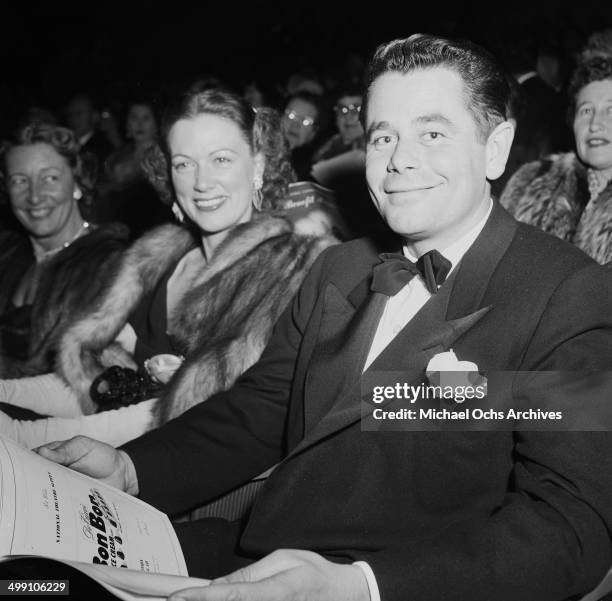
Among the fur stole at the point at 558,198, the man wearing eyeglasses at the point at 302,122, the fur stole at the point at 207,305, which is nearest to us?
the fur stole at the point at 207,305

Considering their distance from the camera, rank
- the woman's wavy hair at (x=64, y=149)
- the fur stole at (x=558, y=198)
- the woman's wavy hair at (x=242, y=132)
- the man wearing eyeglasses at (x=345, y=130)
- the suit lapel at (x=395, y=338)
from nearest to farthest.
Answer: the suit lapel at (x=395, y=338) < the woman's wavy hair at (x=242, y=132) < the fur stole at (x=558, y=198) < the woman's wavy hair at (x=64, y=149) < the man wearing eyeglasses at (x=345, y=130)

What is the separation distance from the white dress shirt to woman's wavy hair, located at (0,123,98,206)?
7.23 ft

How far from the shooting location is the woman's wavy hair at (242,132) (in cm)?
239

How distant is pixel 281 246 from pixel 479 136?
3.22 feet

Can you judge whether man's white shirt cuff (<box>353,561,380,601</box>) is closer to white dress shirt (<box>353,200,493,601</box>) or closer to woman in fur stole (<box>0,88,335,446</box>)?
white dress shirt (<box>353,200,493,601</box>)

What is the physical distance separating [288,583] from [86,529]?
0.33 m

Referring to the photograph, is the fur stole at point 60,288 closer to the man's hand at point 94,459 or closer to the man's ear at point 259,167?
the man's ear at point 259,167

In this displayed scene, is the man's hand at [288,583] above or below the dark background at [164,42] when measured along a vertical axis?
below

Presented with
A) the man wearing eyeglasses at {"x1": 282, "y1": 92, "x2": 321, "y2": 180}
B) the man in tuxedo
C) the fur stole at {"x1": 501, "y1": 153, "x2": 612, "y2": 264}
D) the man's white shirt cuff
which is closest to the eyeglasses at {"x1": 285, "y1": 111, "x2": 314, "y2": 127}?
the man wearing eyeglasses at {"x1": 282, "y1": 92, "x2": 321, "y2": 180}

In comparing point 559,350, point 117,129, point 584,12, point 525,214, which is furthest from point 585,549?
point 117,129

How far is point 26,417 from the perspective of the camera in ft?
7.15

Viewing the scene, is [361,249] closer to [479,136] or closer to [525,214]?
[479,136]

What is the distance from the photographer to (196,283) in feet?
7.77

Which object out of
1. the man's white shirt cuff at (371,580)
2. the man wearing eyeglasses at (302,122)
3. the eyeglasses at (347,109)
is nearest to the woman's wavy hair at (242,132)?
the man's white shirt cuff at (371,580)
